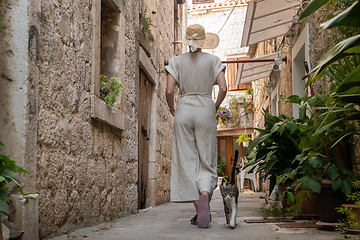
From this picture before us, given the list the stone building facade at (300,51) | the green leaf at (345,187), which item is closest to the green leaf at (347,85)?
the green leaf at (345,187)

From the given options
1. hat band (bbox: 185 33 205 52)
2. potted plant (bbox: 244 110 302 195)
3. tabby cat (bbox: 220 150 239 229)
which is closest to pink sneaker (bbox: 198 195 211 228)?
tabby cat (bbox: 220 150 239 229)

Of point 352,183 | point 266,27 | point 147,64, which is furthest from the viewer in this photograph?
point 266,27

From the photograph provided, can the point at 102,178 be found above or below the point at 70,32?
below

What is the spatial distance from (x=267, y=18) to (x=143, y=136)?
8.90ft

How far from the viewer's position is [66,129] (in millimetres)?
2848

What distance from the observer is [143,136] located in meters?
5.93

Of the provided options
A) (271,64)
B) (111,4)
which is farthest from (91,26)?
(271,64)

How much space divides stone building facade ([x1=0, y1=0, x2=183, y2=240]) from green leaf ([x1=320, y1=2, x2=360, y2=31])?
167 centimetres

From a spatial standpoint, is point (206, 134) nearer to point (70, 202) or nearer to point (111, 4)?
point (70, 202)

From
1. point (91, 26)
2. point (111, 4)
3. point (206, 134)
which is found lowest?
point (206, 134)

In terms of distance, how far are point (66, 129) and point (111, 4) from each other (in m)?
1.87

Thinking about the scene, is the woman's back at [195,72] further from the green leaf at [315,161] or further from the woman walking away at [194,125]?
A: the green leaf at [315,161]

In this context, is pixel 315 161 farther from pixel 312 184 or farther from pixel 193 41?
pixel 193 41

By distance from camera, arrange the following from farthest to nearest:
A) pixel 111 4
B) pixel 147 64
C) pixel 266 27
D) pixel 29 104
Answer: pixel 266 27
pixel 147 64
pixel 111 4
pixel 29 104
